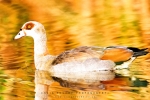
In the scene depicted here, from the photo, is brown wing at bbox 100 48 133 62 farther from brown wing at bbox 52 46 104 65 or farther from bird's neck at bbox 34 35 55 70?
bird's neck at bbox 34 35 55 70

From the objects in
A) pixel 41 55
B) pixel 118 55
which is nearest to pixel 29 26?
pixel 41 55

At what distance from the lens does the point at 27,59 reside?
1.53 metres

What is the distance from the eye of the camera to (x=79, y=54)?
1.49 meters

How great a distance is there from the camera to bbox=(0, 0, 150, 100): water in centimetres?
143

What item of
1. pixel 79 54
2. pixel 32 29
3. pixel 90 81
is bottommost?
pixel 90 81

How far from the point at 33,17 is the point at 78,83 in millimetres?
326

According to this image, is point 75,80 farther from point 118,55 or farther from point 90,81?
point 118,55

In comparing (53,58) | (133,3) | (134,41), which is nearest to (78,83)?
(53,58)

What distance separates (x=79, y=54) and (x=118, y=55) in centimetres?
15

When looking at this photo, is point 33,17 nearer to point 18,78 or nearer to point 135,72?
point 18,78

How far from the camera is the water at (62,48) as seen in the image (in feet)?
4.68

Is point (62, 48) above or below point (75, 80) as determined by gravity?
above

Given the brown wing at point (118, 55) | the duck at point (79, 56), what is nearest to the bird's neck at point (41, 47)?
the duck at point (79, 56)

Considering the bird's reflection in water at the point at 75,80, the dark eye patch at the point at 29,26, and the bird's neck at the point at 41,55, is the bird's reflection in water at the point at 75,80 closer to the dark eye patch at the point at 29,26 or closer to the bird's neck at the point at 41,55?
the bird's neck at the point at 41,55
